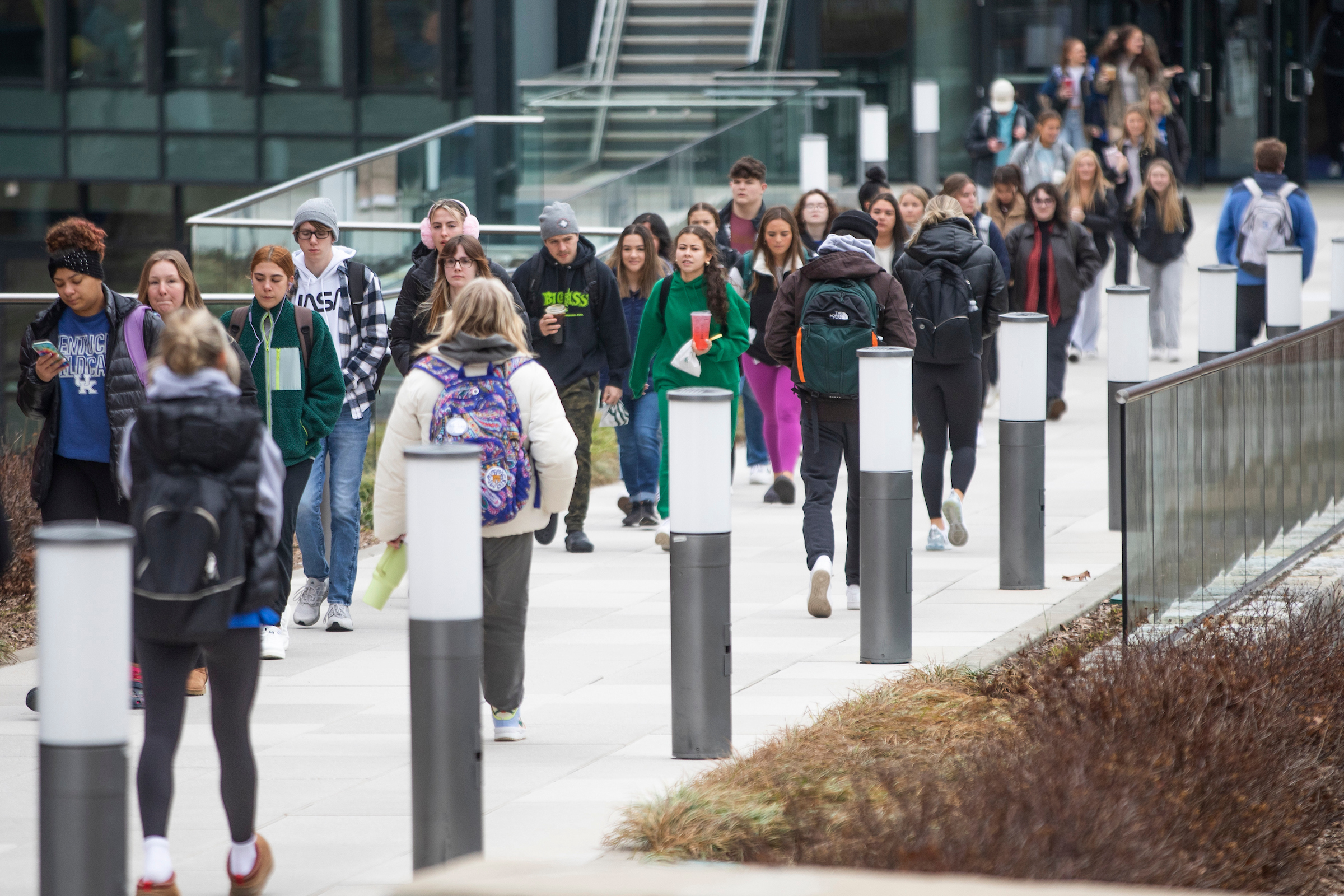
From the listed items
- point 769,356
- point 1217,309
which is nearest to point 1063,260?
point 1217,309

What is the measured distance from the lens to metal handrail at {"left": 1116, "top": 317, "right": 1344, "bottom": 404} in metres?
8.29

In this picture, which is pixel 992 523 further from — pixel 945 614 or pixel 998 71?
pixel 998 71

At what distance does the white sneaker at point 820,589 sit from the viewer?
9453mm

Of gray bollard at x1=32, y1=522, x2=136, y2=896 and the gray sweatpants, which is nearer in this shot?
gray bollard at x1=32, y1=522, x2=136, y2=896

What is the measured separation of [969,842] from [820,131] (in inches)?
789

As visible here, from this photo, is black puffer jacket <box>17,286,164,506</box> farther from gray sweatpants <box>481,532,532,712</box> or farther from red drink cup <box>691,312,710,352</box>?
red drink cup <box>691,312,710,352</box>

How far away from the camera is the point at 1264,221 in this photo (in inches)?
664

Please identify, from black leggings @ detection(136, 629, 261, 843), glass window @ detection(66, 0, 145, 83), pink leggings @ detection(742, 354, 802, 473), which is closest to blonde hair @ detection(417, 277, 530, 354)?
black leggings @ detection(136, 629, 261, 843)

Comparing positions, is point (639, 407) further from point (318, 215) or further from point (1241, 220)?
point (1241, 220)

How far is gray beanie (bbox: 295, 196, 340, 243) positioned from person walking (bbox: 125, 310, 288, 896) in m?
3.55

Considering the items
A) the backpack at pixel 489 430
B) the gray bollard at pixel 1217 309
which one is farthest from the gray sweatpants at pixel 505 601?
the gray bollard at pixel 1217 309

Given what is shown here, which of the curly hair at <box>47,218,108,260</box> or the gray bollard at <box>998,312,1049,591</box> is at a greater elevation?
the curly hair at <box>47,218,108,260</box>

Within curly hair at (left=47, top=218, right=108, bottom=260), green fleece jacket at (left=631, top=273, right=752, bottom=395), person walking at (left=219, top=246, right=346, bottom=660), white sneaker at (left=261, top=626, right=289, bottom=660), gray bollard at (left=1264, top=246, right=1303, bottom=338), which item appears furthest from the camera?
gray bollard at (left=1264, top=246, right=1303, bottom=338)

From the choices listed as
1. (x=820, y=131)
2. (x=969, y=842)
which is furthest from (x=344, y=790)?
(x=820, y=131)
